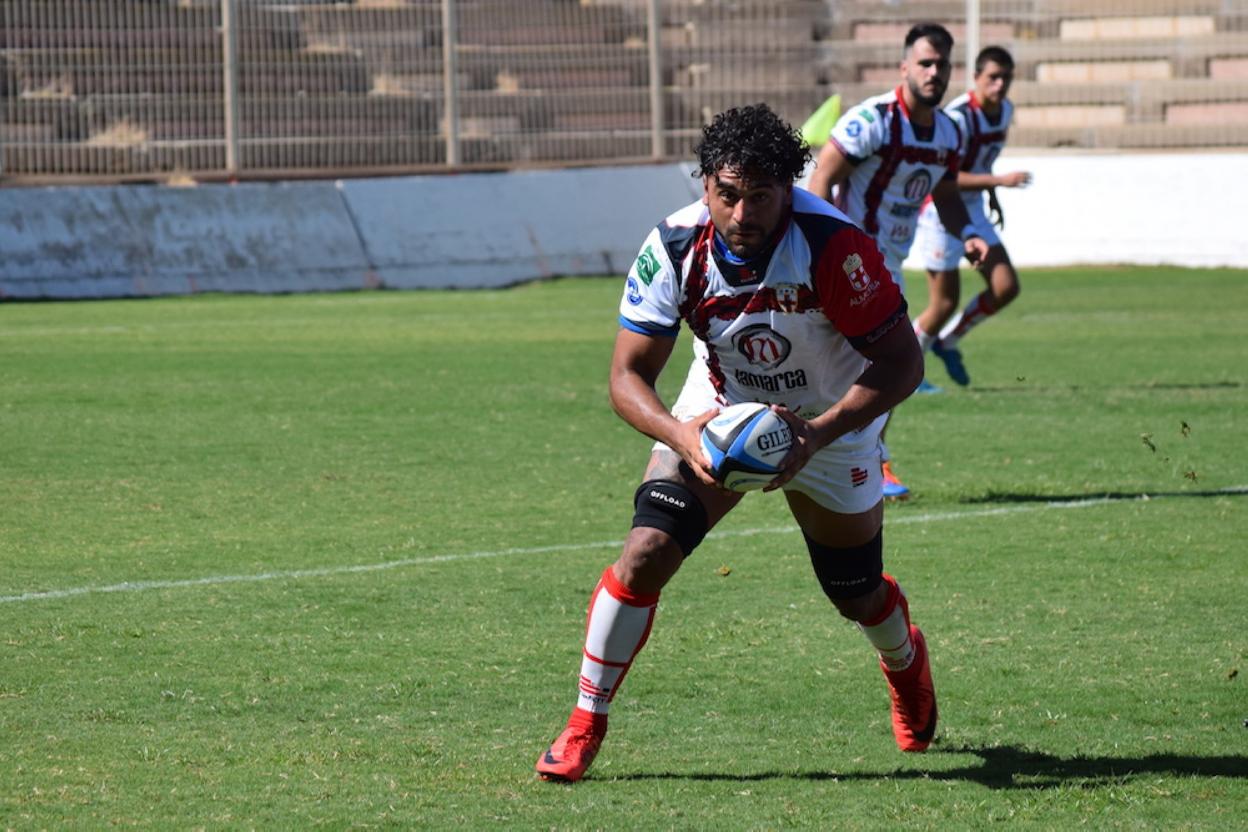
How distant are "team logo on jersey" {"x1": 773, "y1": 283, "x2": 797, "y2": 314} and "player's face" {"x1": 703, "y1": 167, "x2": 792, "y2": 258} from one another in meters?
0.13

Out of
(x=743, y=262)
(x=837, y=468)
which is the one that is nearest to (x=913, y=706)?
(x=837, y=468)

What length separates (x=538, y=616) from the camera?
715 cm

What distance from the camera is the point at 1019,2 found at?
2686 cm

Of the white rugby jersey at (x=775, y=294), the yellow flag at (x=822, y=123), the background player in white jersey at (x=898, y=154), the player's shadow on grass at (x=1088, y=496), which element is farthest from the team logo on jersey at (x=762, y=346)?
the yellow flag at (x=822, y=123)

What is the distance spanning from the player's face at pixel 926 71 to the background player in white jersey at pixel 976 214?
311 centimetres

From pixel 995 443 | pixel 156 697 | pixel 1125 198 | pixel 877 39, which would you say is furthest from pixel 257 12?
pixel 156 697

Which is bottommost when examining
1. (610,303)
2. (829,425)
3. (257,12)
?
(610,303)

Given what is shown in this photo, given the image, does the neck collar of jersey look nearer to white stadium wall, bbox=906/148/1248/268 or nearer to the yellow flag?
the yellow flag

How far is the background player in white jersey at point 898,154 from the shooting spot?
9.65 metres

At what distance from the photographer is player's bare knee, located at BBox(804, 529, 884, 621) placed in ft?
18.5

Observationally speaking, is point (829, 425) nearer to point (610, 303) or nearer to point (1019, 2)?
point (610, 303)

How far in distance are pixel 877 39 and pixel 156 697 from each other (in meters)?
22.9

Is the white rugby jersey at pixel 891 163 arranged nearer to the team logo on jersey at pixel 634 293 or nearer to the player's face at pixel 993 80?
the player's face at pixel 993 80

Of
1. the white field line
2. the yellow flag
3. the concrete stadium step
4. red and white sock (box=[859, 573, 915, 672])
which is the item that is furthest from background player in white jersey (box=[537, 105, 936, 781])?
the concrete stadium step
